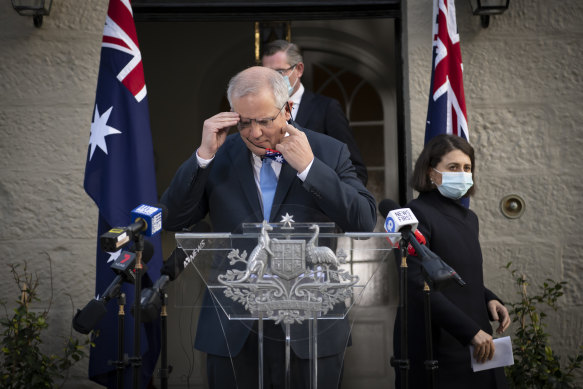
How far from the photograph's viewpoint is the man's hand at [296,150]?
8.30 ft

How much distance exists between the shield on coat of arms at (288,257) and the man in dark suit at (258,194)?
0.58 feet

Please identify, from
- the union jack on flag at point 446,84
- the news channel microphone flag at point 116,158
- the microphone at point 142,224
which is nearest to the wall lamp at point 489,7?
the union jack on flag at point 446,84

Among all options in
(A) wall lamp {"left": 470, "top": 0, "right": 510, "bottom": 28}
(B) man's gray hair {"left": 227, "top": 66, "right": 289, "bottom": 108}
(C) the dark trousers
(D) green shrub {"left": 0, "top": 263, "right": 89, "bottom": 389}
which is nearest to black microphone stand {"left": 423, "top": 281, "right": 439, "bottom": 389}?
(C) the dark trousers

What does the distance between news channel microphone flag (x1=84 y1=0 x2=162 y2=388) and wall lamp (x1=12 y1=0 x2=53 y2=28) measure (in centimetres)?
69

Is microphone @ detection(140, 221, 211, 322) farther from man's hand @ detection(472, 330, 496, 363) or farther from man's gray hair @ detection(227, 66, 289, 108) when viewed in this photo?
man's hand @ detection(472, 330, 496, 363)

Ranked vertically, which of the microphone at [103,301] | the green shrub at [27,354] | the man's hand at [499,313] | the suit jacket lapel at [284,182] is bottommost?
the green shrub at [27,354]

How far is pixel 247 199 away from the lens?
104 inches

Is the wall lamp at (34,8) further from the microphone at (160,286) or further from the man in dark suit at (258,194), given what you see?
the microphone at (160,286)

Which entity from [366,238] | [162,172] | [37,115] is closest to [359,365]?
[366,238]

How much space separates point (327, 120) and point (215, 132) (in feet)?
5.89

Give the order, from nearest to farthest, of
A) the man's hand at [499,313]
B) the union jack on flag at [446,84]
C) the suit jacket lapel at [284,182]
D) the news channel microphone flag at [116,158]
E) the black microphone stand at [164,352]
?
1. the black microphone stand at [164,352]
2. the suit jacket lapel at [284,182]
3. the man's hand at [499,313]
4. the news channel microphone flag at [116,158]
5. the union jack on flag at [446,84]

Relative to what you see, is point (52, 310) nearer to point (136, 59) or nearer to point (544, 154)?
point (136, 59)

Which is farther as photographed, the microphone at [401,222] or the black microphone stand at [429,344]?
the black microphone stand at [429,344]

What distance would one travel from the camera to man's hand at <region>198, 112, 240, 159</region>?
2607mm
